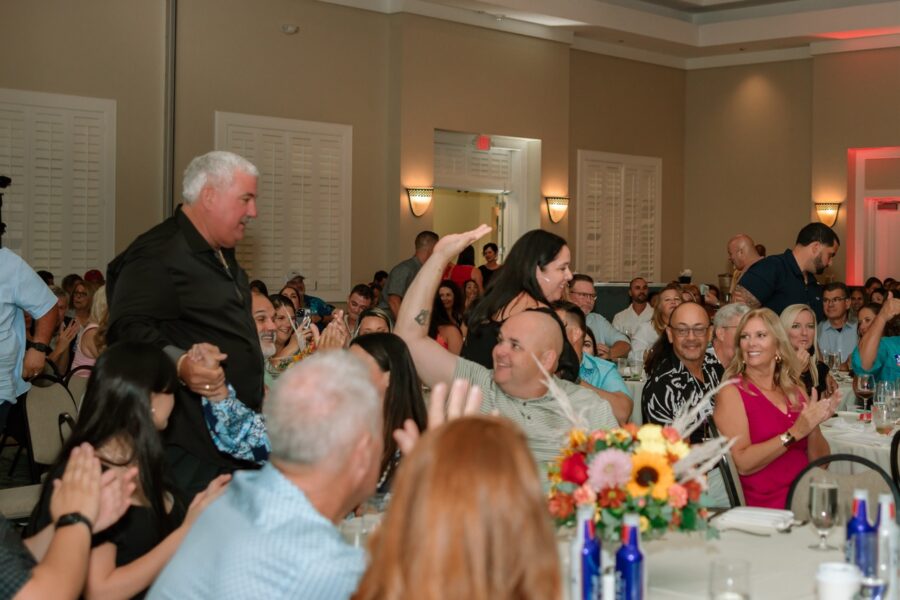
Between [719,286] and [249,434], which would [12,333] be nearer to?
[249,434]

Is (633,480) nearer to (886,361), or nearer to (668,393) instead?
(668,393)

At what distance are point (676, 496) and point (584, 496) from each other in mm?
208

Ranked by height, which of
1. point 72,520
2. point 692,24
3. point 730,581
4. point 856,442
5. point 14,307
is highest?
point 692,24

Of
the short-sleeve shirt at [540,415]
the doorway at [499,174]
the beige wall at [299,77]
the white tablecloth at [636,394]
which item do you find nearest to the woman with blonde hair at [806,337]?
the white tablecloth at [636,394]

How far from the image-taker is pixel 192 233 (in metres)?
4.03

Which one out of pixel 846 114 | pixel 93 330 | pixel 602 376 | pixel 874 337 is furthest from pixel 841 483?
pixel 846 114

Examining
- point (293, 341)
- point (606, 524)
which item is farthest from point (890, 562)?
point (293, 341)

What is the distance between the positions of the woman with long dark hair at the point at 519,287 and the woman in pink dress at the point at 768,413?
75cm

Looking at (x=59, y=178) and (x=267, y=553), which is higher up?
(x=59, y=178)

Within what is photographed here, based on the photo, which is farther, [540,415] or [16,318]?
[16,318]

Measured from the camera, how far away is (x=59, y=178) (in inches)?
455

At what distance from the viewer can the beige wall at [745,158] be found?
54.6 feet

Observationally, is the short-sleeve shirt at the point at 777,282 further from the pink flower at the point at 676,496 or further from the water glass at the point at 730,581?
the water glass at the point at 730,581

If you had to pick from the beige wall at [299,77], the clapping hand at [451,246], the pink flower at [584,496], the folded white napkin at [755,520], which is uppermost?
the beige wall at [299,77]
